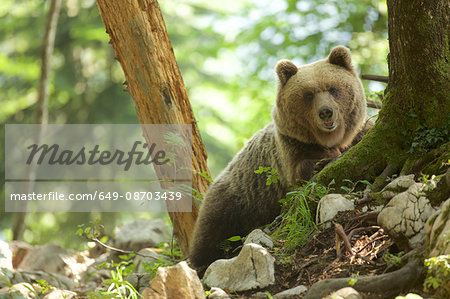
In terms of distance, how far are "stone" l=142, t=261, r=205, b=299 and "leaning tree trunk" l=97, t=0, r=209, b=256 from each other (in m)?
2.36

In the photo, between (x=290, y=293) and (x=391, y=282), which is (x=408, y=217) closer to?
(x=391, y=282)

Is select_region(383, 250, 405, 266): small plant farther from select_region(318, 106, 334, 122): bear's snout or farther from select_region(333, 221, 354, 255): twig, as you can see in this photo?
select_region(318, 106, 334, 122): bear's snout

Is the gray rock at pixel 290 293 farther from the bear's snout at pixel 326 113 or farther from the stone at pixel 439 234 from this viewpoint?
the bear's snout at pixel 326 113

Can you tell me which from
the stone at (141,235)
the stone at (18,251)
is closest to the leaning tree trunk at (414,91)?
the stone at (141,235)

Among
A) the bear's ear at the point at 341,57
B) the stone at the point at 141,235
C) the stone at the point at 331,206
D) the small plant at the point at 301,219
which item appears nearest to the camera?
the stone at the point at 331,206

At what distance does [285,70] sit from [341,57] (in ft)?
2.06

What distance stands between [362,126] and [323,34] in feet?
21.0

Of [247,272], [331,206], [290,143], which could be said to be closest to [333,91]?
[290,143]

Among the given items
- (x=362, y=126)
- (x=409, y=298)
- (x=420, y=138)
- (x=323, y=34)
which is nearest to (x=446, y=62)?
(x=420, y=138)

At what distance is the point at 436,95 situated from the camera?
378 centimetres

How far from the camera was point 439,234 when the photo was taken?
8.36 ft

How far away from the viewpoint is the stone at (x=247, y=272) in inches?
133

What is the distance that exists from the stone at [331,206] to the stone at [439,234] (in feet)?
3.23

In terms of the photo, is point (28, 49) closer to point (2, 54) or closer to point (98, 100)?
point (2, 54)
